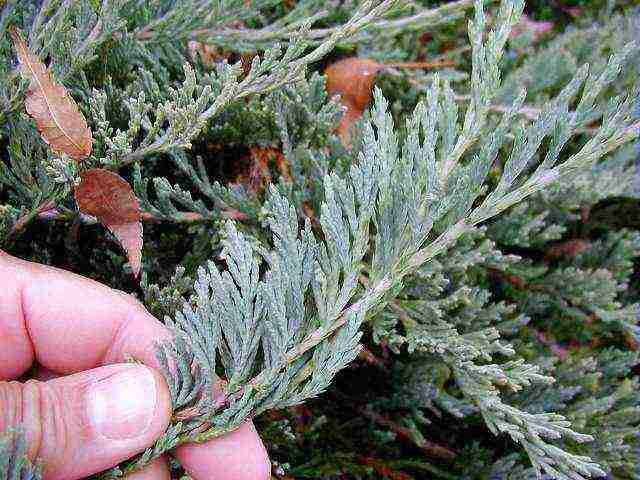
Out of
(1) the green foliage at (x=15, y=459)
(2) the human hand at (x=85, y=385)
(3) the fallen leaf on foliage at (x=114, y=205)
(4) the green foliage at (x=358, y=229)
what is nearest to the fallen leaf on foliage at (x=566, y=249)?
(4) the green foliage at (x=358, y=229)

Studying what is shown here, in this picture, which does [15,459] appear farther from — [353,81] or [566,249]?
[566,249]

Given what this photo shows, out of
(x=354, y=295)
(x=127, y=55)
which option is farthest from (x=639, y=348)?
(x=127, y=55)

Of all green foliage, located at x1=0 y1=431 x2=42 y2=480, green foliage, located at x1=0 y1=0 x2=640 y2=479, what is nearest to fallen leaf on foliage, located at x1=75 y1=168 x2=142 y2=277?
green foliage, located at x1=0 y1=0 x2=640 y2=479

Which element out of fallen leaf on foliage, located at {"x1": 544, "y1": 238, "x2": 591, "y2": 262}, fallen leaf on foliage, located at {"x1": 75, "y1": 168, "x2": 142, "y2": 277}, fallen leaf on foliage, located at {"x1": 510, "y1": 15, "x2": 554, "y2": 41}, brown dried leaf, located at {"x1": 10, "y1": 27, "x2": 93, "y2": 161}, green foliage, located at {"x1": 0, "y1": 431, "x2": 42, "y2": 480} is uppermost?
fallen leaf on foliage, located at {"x1": 510, "y1": 15, "x2": 554, "y2": 41}

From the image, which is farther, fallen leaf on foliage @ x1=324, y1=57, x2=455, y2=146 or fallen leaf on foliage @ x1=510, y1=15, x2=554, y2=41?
fallen leaf on foliage @ x1=510, y1=15, x2=554, y2=41

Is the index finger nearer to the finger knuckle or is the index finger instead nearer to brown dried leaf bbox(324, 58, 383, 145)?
the finger knuckle

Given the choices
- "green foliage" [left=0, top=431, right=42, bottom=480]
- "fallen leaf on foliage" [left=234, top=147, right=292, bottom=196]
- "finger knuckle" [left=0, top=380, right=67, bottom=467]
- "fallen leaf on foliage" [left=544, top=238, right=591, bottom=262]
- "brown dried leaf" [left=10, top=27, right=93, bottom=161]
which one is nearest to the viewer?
"green foliage" [left=0, top=431, right=42, bottom=480]

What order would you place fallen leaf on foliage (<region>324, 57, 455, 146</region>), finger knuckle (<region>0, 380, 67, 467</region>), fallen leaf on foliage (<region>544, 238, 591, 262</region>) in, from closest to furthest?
1. finger knuckle (<region>0, 380, 67, 467</region>)
2. fallen leaf on foliage (<region>324, 57, 455, 146</region>)
3. fallen leaf on foliage (<region>544, 238, 591, 262</region>)

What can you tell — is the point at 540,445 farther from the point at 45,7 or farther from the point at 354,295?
the point at 45,7
